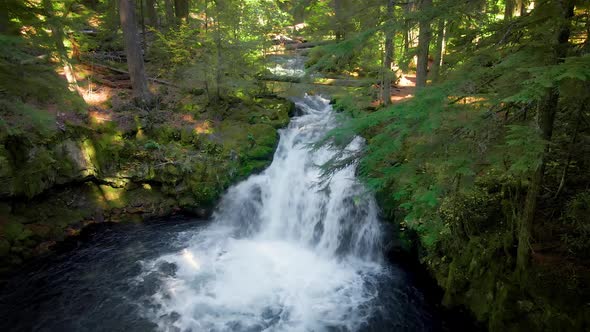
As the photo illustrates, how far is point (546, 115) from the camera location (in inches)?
180

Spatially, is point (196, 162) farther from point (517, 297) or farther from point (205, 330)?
point (517, 297)

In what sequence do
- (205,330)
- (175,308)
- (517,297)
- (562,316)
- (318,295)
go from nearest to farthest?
(562,316)
(517,297)
(205,330)
(175,308)
(318,295)

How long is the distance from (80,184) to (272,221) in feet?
21.7

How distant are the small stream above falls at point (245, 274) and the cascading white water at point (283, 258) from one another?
0.11 ft

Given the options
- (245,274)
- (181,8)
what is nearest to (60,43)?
(181,8)

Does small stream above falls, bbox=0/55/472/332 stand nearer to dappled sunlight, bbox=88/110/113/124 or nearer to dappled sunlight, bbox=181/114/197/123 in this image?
dappled sunlight, bbox=181/114/197/123

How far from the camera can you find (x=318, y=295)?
8719 mm

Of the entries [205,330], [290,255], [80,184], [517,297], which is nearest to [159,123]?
[80,184]

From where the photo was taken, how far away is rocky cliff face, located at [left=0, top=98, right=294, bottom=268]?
32.5 feet

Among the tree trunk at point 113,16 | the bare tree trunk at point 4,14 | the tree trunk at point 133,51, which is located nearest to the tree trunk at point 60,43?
the bare tree trunk at point 4,14

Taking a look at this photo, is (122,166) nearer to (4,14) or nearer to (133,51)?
(133,51)

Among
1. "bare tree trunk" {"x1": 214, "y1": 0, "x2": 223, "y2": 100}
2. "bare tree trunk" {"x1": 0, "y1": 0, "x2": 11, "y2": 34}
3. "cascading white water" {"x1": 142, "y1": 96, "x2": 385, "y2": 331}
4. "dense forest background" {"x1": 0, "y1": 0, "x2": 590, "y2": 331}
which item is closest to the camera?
"dense forest background" {"x1": 0, "y1": 0, "x2": 590, "y2": 331}

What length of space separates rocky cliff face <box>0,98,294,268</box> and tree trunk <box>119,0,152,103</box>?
104 cm

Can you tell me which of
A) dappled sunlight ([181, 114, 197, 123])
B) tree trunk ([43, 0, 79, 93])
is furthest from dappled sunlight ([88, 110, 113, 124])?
dappled sunlight ([181, 114, 197, 123])
